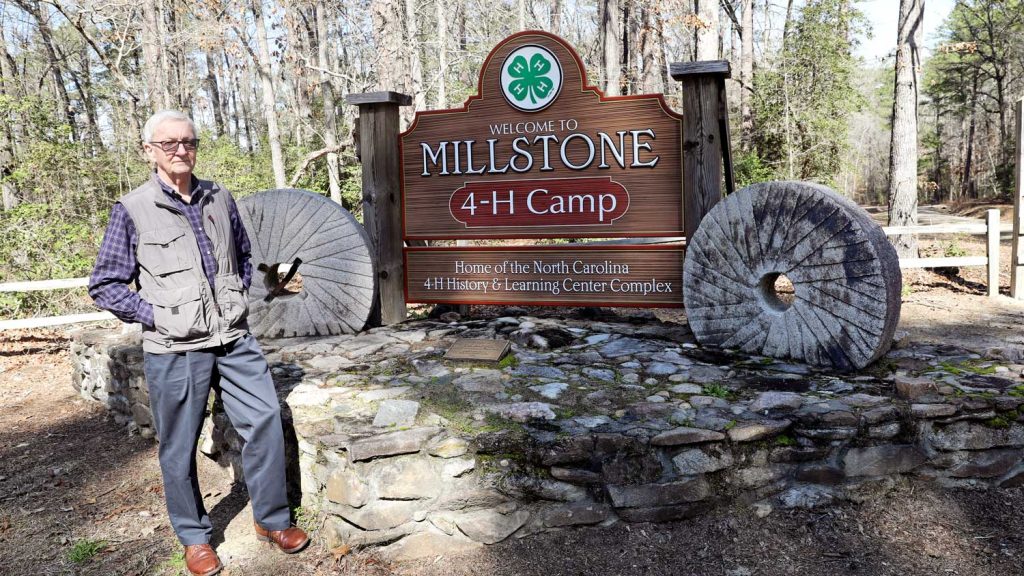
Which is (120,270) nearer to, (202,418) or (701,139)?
(202,418)

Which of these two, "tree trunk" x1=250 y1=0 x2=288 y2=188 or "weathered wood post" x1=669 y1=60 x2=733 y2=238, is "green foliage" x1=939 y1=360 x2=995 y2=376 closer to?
"weathered wood post" x1=669 y1=60 x2=733 y2=238

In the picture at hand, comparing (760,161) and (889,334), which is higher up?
(760,161)

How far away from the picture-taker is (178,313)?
A: 2.67 metres

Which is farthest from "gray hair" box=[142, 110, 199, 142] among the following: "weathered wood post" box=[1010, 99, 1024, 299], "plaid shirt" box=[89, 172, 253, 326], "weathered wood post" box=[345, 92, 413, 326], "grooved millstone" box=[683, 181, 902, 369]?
"weathered wood post" box=[1010, 99, 1024, 299]

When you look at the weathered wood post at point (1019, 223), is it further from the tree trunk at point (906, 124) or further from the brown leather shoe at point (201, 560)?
the brown leather shoe at point (201, 560)

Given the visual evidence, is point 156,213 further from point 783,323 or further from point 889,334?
point 889,334

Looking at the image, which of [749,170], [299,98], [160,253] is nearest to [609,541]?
[160,253]

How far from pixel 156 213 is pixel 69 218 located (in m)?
8.40

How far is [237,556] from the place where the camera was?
311 cm

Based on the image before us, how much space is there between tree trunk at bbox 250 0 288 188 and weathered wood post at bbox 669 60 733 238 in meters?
12.2

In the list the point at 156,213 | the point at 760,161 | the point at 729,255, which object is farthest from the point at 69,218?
the point at 760,161

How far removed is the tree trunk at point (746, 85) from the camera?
1288 cm

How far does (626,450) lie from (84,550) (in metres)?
2.52

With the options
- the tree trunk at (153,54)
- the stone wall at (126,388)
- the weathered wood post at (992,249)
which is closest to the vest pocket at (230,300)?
the stone wall at (126,388)
